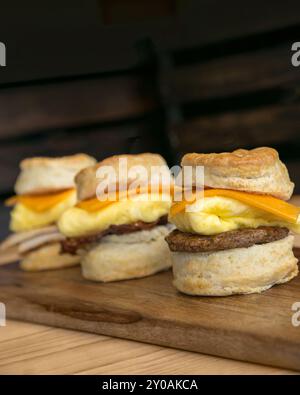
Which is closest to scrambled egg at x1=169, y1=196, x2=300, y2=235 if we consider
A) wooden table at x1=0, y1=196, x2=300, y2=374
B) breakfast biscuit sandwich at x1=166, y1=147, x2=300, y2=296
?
breakfast biscuit sandwich at x1=166, y1=147, x2=300, y2=296

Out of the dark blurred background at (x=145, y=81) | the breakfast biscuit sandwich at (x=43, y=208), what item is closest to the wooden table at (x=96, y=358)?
the breakfast biscuit sandwich at (x=43, y=208)

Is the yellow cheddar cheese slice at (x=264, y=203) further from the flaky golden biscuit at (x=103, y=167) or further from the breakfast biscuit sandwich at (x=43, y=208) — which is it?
the breakfast biscuit sandwich at (x=43, y=208)

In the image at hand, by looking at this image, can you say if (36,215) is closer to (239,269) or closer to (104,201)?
(104,201)

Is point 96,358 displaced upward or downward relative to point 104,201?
downward

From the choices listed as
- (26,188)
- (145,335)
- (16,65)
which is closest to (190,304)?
(145,335)

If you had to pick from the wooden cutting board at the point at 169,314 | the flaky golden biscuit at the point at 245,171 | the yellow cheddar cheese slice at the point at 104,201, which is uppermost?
the flaky golden biscuit at the point at 245,171

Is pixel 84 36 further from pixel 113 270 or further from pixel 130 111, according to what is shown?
pixel 113 270

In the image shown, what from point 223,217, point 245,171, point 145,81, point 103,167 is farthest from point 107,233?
point 145,81
